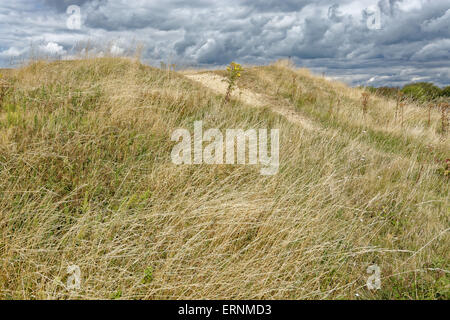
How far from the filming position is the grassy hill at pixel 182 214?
8.60ft

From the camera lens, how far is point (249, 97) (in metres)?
10.3

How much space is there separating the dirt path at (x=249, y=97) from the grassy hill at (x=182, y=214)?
9.70 feet

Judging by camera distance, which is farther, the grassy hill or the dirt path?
the dirt path

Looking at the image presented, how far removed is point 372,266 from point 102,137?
12.5 feet

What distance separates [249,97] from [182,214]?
7.65 metres

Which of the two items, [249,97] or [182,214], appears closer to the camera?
[182,214]

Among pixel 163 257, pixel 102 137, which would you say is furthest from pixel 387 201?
pixel 102 137

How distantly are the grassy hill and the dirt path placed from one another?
9.70ft

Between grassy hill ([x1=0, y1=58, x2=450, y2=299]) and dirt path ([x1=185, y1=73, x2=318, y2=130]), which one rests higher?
dirt path ([x1=185, y1=73, x2=318, y2=130])

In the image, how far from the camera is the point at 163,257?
2.88 m

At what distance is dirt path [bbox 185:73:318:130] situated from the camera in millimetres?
9050

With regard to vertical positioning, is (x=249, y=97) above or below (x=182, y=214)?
above

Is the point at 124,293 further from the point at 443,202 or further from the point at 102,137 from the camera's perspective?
the point at 443,202

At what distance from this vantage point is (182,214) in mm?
3271
